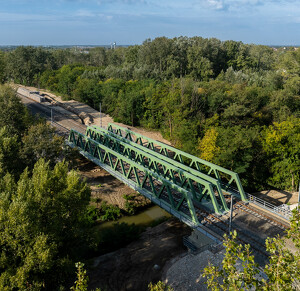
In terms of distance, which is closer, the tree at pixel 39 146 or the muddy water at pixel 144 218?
the tree at pixel 39 146

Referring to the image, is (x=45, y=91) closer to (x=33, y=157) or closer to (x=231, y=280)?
(x=33, y=157)

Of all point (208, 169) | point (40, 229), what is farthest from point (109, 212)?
point (40, 229)

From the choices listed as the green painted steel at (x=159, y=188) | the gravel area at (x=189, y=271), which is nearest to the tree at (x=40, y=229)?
the gravel area at (x=189, y=271)

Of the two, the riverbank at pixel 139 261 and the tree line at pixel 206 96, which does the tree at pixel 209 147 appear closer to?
the tree line at pixel 206 96

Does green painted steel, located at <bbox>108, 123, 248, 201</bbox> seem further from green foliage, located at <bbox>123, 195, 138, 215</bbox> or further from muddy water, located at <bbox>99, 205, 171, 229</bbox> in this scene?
green foliage, located at <bbox>123, 195, 138, 215</bbox>

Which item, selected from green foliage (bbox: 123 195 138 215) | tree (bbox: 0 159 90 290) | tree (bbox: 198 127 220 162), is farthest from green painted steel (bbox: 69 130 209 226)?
tree (bbox: 0 159 90 290)

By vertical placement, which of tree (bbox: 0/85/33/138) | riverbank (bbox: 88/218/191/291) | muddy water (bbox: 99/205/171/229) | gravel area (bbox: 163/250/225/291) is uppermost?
tree (bbox: 0/85/33/138)

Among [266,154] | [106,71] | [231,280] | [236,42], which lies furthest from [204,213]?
[236,42]
